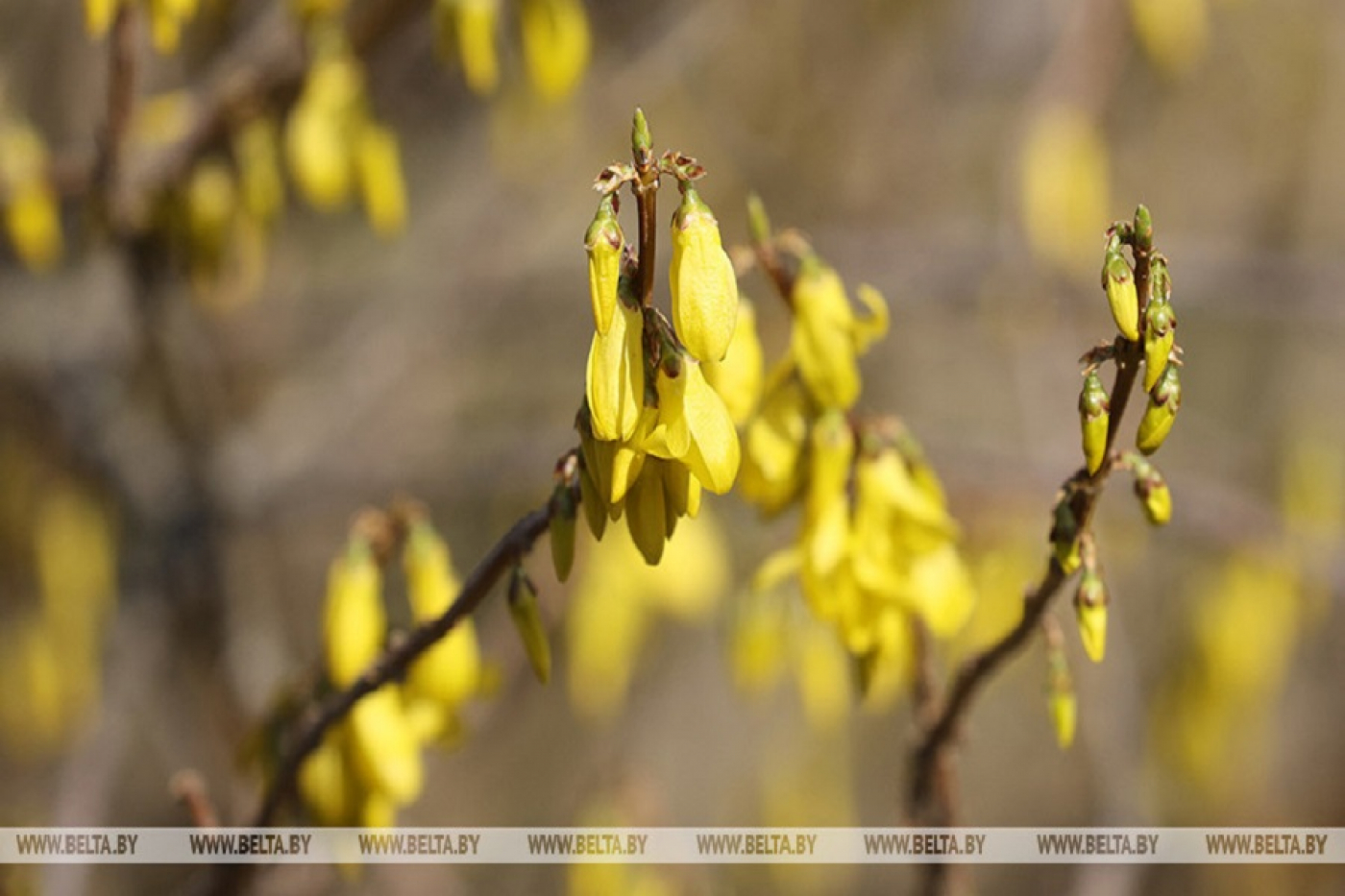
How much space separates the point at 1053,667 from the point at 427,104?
2193 mm

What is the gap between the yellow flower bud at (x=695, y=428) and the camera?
0.94 metres

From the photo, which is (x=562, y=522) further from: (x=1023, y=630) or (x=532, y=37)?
(x=532, y=37)

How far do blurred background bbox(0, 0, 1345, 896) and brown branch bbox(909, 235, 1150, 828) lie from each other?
1.70 ft

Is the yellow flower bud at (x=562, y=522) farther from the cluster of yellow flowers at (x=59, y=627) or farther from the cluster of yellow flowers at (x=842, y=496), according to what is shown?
the cluster of yellow flowers at (x=59, y=627)

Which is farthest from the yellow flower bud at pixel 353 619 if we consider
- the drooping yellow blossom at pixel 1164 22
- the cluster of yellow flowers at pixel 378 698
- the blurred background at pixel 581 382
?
the drooping yellow blossom at pixel 1164 22

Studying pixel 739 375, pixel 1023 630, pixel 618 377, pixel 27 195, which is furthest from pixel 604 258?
pixel 27 195

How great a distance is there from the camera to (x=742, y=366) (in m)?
1.20

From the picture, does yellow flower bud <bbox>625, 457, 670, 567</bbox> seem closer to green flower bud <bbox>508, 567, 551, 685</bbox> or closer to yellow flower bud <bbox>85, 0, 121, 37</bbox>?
green flower bud <bbox>508, 567, 551, 685</bbox>

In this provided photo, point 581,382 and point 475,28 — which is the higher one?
point 581,382

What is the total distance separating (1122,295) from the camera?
88 centimetres

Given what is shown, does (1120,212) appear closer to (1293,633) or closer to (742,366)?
(1293,633)

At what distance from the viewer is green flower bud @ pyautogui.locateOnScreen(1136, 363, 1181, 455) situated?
0.88 m

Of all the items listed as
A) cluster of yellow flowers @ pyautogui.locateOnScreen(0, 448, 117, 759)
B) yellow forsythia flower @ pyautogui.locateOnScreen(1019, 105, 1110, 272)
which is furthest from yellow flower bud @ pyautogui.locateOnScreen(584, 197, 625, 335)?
cluster of yellow flowers @ pyautogui.locateOnScreen(0, 448, 117, 759)

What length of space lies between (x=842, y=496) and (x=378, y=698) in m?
0.49
